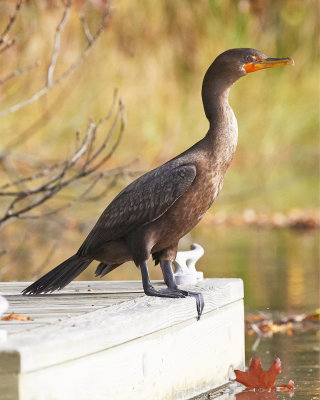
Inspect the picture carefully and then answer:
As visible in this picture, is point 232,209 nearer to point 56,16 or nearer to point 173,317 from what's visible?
point 56,16

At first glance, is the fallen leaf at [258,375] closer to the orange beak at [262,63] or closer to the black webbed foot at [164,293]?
the black webbed foot at [164,293]

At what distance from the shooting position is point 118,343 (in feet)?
13.6

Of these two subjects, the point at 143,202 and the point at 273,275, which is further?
the point at 273,275

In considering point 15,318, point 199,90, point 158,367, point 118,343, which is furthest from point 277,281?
point 199,90

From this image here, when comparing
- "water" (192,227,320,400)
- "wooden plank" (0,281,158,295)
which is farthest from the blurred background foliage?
"wooden plank" (0,281,158,295)

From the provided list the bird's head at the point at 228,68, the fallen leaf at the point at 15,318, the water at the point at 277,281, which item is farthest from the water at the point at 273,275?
the bird's head at the point at 228,68

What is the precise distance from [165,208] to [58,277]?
59cm

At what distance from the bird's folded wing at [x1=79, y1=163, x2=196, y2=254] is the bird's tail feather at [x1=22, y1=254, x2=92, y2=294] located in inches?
2.7

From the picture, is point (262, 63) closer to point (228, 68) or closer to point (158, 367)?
point (228, 68)

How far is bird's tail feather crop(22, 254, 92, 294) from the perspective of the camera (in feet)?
16.7

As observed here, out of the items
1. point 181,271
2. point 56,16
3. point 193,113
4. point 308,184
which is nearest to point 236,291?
point 181,271

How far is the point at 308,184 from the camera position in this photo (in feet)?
61.2

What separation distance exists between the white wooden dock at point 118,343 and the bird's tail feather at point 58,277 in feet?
0.16

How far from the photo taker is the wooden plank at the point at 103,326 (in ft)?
11.9
